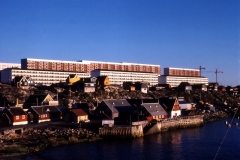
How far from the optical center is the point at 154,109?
34719 millimetres

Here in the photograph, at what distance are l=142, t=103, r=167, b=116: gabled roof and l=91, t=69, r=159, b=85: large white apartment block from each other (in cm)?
3784

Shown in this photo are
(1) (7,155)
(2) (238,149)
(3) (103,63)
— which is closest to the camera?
(1) (7,155)

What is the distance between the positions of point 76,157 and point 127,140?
718 cm

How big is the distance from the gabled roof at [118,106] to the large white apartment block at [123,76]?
119 feet

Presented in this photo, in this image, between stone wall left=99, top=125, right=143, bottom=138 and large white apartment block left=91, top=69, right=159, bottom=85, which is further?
large white apartment block left=91, top=69, right=159, bottom=85

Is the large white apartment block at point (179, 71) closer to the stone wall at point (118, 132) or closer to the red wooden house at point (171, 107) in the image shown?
the red wooden house at point (171, 107)

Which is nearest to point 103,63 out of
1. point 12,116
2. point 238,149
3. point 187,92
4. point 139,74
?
point 139,74

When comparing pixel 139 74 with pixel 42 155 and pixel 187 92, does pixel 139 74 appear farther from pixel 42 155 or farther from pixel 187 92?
pixel 42 155

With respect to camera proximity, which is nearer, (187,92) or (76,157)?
(76,157)

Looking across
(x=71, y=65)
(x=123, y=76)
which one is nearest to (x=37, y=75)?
(x=71, y=65)

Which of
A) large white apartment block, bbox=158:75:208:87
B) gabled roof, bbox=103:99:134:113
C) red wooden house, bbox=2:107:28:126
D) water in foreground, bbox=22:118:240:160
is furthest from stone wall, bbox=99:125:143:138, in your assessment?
large white apartment block, bbox=158:75:208:87

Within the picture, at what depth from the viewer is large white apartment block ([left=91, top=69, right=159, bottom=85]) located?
74188 mm

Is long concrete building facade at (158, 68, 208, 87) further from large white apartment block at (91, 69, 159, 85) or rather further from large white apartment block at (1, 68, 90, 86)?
large white apartment block at (1, 68, 90, 86)

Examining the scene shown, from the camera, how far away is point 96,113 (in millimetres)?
36031
